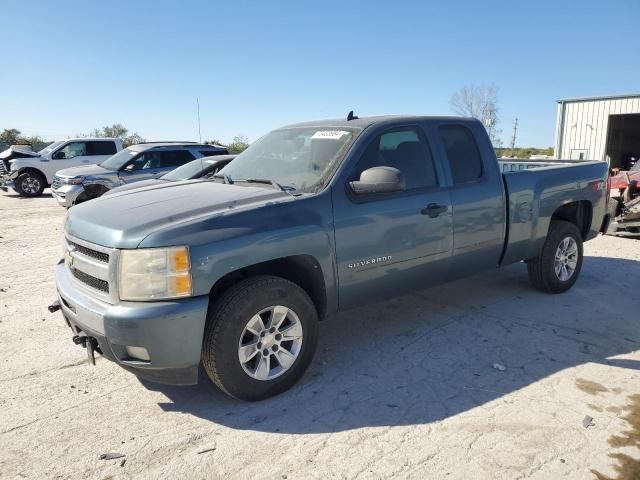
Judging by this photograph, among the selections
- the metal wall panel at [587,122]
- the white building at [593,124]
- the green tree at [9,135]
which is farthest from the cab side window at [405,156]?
the green tree at [9,135]

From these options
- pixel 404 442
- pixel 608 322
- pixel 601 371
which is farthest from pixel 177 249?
pixel 608 322

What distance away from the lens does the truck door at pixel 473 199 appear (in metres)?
4.50

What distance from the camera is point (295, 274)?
12.3ft

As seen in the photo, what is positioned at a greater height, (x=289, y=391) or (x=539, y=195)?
(x=539, y=195)

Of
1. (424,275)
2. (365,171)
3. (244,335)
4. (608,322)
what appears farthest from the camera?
(608,322)

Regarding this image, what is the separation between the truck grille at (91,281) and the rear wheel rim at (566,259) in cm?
455

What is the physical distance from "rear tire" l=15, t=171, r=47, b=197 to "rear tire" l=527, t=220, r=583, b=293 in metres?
17.5

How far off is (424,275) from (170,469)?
2483 millimetres

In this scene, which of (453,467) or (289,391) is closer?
(453,467)

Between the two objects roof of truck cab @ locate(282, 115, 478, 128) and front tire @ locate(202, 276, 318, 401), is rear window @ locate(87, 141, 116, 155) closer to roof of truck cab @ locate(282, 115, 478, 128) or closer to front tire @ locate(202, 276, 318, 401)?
roof of truck cab @ locate(282, 115, 478, 128)

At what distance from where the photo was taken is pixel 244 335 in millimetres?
3387

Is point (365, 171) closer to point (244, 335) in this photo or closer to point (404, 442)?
point (244, 335)

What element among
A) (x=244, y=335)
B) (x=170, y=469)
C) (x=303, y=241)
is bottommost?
(x=170, y=469)

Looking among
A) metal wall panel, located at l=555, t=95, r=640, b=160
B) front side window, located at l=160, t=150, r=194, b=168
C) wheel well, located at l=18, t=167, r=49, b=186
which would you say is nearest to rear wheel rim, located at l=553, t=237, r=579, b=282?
front side window, located at l=160, t=150, r=194, b=168
